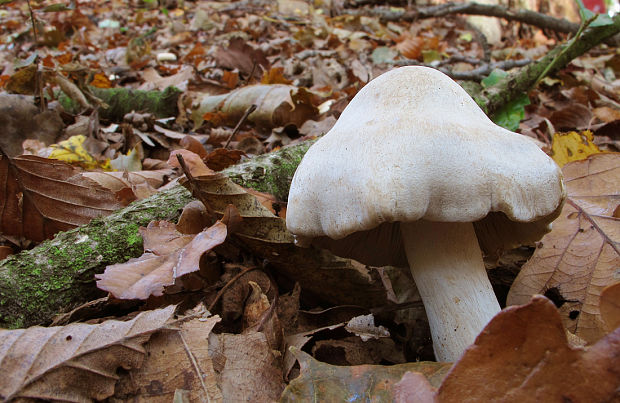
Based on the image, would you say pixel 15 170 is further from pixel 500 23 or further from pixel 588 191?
pixel 500 23

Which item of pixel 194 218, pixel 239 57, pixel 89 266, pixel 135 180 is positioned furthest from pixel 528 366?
pixel 239 57

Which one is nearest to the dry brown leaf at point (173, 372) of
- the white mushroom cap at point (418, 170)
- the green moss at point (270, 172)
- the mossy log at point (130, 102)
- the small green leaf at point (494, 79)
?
the white mushroom cap at point (418, 170)

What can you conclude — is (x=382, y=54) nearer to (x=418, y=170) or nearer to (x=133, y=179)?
(x=133, y=179)

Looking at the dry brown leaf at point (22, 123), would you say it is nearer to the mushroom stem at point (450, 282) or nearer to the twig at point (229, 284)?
the twig at point (229, 284)

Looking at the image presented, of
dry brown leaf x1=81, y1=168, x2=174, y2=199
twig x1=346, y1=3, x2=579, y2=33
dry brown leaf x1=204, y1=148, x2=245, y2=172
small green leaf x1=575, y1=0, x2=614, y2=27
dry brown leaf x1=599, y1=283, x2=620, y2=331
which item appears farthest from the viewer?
twig x1=346, y1=3, x2=579, y2=33

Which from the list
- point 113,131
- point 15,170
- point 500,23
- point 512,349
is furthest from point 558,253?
point 500,23

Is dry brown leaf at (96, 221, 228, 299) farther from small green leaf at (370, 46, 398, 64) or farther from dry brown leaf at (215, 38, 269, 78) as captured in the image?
small green leaf at (370, 46, 398, 64)

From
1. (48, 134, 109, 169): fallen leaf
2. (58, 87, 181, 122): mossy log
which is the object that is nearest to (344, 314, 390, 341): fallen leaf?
(48, 134, 109, 169): fallen leaf
